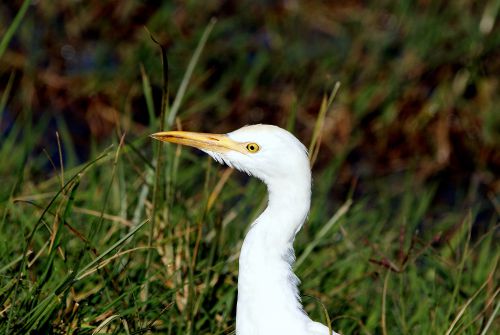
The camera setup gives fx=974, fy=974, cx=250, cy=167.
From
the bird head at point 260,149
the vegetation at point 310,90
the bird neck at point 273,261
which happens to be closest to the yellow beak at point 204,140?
the bird head at point 260,149

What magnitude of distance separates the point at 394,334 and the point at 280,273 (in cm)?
99

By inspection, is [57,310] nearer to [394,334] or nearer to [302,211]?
[302,211]

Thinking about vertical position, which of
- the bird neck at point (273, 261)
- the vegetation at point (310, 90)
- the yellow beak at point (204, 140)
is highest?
the yellow beak at point (204, 140)

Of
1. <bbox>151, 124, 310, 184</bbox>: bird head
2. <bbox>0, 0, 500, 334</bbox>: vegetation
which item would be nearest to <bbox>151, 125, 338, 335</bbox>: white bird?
<bbox>151, 124, 310, 184</bbox>: bird head

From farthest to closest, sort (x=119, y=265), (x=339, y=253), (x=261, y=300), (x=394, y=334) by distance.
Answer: (x=339, y=253) → (x=394, y=334) → (x=119, y=265) → (x=261, y=300)

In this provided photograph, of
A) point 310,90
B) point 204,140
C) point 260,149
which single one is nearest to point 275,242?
point 260,149

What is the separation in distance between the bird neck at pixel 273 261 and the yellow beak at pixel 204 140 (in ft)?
0.55

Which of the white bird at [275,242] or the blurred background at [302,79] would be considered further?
the blurred background at [302,79]

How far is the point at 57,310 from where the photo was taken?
2.92 meters

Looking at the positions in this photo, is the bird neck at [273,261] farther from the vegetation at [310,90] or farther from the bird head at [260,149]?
the vegetation at [310,90]

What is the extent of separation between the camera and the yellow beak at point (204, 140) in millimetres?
2848

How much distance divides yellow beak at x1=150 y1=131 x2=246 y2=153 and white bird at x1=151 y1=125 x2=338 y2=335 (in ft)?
0.20

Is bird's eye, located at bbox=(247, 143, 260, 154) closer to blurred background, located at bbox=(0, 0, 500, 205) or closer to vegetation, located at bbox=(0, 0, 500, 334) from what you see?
vegetation, located at bbox=(0, 0, 500, 334)

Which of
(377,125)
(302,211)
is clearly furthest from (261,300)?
(377,125)
